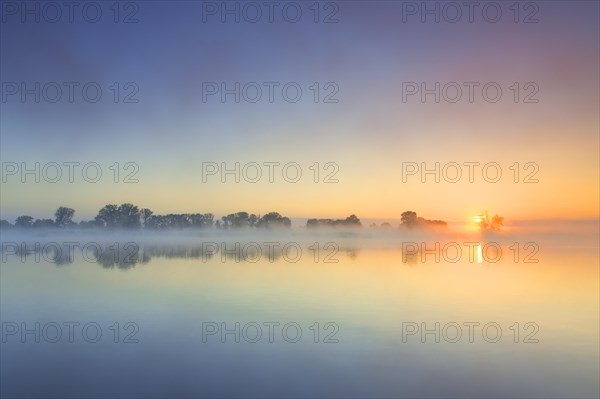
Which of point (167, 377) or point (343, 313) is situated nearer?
point (167, 377)

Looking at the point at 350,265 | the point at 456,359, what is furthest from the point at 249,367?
the point at 350,265

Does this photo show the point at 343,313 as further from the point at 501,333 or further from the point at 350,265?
the point at 350,265

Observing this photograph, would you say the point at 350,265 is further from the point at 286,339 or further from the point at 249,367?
the point at 249,367

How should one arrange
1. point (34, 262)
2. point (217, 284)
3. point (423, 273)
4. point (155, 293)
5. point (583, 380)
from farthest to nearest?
point (34, 262) → point (423, 273) → point (217, 284) → point (155, 293) → point (583, 380)

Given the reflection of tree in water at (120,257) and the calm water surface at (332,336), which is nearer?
the calm water surface at (332,336)

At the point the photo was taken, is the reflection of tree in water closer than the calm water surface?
No

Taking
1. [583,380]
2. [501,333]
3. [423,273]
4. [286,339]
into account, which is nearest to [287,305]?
[286,339]

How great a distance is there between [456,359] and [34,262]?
27149 mm

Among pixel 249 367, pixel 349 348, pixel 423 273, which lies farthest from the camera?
pixel 423 273

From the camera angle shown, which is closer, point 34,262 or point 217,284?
point 217,284

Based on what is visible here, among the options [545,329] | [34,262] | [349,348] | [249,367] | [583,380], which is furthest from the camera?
[34,262]

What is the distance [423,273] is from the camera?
26156 millimetres

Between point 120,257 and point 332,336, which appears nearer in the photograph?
point 332,336

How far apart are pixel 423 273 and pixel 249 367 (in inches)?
607
